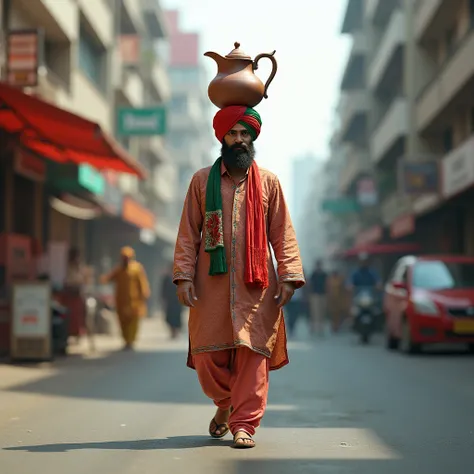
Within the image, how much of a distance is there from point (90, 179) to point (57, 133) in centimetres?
646

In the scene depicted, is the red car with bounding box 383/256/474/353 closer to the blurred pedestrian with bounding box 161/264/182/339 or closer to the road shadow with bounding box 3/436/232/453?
the blurred pedestrian with bounding box 161/264/182/339

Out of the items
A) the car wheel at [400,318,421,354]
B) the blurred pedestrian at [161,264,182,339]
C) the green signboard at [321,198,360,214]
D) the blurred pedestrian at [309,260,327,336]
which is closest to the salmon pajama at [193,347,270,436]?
the car wheel at [400,318,421,354]

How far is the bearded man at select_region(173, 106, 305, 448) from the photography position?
20.6 feet

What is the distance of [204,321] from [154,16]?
46.4 metres

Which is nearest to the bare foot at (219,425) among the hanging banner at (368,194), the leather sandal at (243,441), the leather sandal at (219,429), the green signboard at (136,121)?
the leather sandal at (219,429)

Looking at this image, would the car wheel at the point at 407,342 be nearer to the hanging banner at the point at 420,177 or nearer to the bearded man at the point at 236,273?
the bearded man at the point at 236,273

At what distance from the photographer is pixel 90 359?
Result: 609 inches

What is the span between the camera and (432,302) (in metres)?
15.9

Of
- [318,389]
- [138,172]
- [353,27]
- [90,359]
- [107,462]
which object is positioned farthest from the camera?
[353,27]

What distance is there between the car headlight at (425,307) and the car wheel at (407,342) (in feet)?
1.19

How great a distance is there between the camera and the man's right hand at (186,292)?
20.7 ft

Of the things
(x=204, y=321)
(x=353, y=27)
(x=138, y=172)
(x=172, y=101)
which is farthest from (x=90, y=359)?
(x=172, y=101)

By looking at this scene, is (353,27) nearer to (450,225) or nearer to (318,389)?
(450,225)

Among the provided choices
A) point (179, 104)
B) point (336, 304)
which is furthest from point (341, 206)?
point (179, 104)
